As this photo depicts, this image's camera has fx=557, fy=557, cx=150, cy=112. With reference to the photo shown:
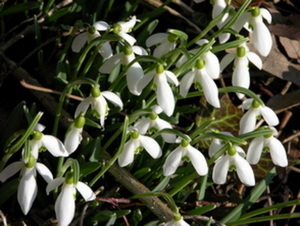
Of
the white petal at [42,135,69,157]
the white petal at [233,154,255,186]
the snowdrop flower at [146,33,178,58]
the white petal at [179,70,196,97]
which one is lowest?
the white petal at [233,154,255,186]

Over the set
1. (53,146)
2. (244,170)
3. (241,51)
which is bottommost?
(244,170)

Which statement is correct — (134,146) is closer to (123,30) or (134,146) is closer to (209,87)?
(209,87)

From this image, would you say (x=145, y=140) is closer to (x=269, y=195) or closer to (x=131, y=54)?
(x=131, y=54)

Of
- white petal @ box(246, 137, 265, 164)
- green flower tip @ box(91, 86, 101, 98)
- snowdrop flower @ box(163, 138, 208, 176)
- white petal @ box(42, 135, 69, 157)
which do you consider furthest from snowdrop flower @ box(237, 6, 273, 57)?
white petal @ box(42, 135, 69, 157)

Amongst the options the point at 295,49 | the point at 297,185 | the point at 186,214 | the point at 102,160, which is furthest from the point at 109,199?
the point at 295,49

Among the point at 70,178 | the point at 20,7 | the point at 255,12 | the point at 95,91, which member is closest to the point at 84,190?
the point at 70,178

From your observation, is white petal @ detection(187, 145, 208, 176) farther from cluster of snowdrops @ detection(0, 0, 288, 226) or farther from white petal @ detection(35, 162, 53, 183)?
white petal @ detection(35, 162, 53, 183)
